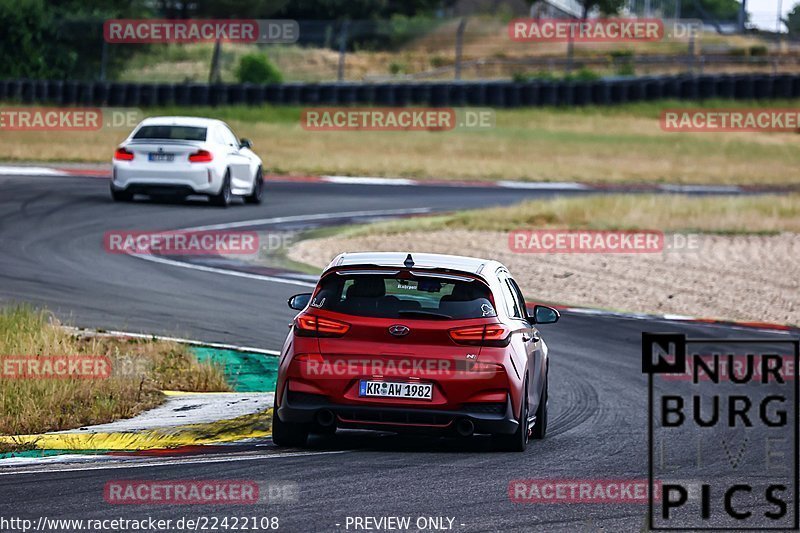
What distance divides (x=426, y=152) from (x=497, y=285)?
33518mm

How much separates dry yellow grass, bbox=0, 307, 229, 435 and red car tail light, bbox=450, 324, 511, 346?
9.20 feet

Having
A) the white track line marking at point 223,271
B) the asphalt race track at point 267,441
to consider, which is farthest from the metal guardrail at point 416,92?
the white track line marking at point 223,271

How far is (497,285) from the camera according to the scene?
981 centimetres

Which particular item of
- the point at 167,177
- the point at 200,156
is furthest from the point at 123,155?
the point at 200,156

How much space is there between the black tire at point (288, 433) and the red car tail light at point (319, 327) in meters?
0.57

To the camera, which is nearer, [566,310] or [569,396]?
[569,396]

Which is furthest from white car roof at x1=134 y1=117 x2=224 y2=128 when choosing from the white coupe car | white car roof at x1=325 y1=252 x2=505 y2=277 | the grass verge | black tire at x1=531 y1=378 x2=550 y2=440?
white car roof at x1=325 y1=252 x2=505 y2=277

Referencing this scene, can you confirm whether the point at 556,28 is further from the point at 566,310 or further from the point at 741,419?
the point at 741,419

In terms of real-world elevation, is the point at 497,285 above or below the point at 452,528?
above

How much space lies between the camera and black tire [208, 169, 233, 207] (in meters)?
26.2

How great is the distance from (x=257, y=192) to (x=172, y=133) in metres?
2.86

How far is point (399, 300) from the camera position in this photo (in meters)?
9.56

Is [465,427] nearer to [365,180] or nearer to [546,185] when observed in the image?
[365,180]

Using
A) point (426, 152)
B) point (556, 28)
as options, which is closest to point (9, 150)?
point (426, 152)
